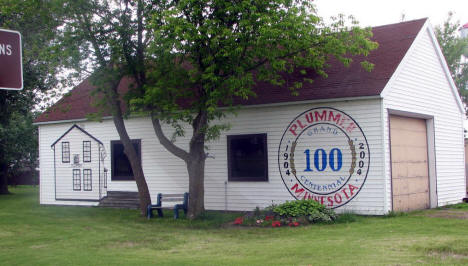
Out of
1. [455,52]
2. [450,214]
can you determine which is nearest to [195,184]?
[450,214]

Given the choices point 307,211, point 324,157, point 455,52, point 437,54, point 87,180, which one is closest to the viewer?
point 307,211

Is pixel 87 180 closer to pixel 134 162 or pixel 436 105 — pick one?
pixel 134 162

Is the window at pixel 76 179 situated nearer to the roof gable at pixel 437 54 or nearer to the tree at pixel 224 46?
the tree at pixel 224 46

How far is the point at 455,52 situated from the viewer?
95.7 ft

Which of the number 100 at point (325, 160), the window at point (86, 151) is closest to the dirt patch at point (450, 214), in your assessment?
the number 100 at point (325, 160)

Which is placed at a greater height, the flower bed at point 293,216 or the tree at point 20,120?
the tree at point 20,120

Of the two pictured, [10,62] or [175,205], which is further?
[175,205]

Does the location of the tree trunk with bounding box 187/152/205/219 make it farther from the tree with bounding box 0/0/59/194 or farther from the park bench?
the tree with bounding box 0/0/59/194

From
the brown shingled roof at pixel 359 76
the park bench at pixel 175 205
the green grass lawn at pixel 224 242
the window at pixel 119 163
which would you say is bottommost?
the green grass lawn at pixel 224 242

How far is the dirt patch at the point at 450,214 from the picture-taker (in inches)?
606

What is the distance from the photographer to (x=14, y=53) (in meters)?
5.11

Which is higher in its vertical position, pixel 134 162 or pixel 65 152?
pixel 65 152

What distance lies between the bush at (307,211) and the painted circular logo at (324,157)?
4.52ft

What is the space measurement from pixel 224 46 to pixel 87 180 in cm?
1108
